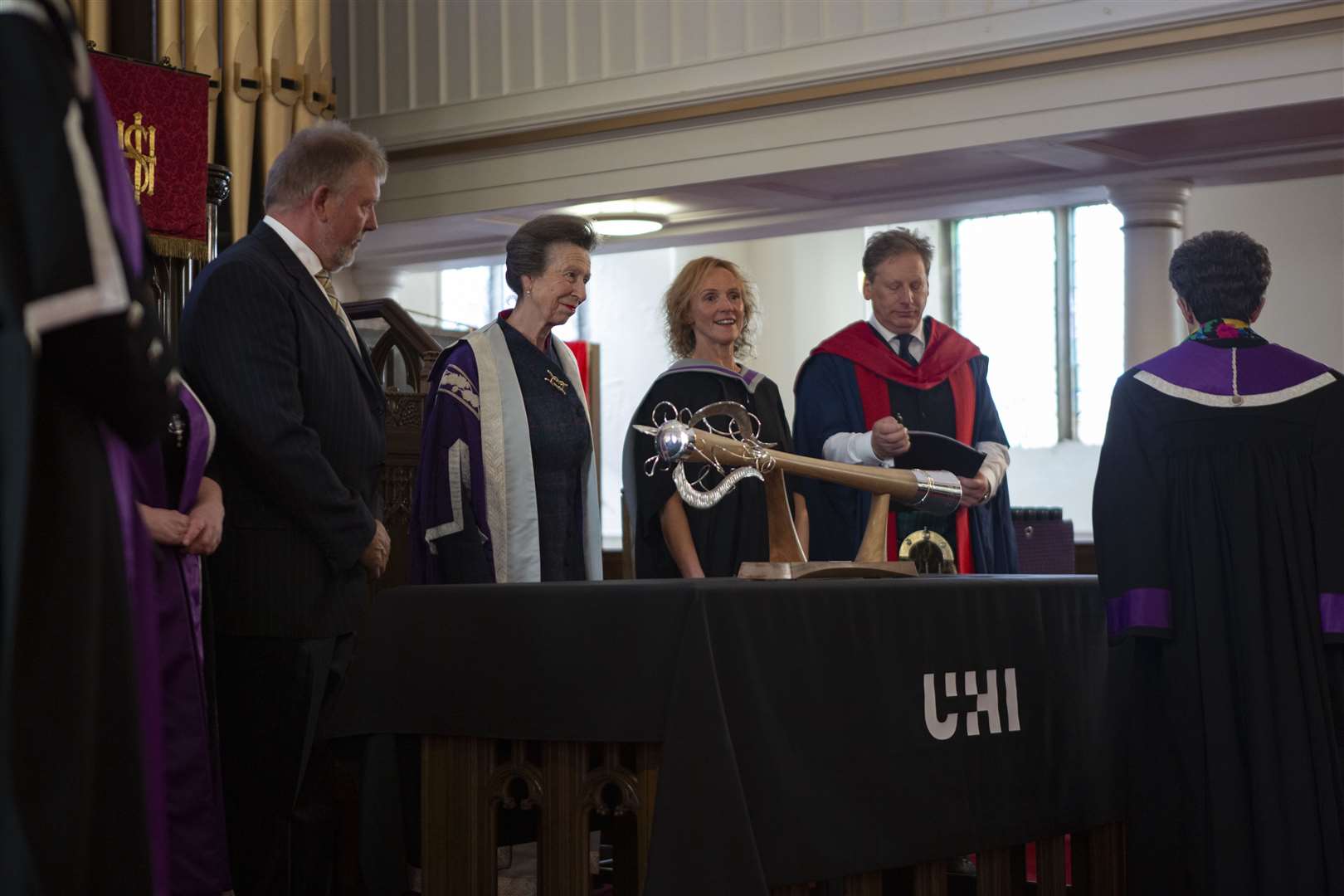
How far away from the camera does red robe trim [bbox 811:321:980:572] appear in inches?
169

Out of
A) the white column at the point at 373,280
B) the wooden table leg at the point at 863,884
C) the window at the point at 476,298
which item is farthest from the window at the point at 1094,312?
the wooden table leg at the point at 863,884

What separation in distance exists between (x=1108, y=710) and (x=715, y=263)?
158cm

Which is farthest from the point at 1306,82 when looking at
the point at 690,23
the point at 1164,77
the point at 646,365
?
the point at 646,365

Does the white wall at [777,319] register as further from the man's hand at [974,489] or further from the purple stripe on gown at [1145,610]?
the purple stripe on gown at [1145,610]

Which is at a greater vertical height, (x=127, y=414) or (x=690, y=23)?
(x=690, y=23)

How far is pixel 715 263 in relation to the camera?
414cm

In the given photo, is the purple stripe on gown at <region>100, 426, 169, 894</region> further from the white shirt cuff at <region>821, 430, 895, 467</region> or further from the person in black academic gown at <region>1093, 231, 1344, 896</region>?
the white shirt cuff at <region>821, 430, 895, 467</region>

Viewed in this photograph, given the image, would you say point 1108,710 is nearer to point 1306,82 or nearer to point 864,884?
point 864,884

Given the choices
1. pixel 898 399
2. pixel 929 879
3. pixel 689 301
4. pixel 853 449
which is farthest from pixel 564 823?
pixel 898 399

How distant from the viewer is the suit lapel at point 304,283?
3125 millimetres

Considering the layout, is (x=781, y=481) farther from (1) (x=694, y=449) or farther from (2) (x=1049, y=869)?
(2) (x=1049, y=869)

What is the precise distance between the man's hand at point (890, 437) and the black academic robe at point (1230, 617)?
1.77ft

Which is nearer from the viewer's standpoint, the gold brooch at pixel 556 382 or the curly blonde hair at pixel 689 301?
the gold brooch at pixel 556 382

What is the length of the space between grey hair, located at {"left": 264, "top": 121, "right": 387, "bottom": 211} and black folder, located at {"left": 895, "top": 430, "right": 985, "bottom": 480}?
1.41 meters
